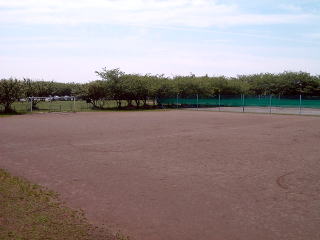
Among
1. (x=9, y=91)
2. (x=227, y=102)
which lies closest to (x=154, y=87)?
(x=227, y=102)

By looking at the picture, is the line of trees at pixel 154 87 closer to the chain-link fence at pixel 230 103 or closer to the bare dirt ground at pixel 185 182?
the chain-link fence at pixel 230 103

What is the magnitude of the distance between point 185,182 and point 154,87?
36151 mm

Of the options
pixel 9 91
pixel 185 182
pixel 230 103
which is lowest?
pixel 185 182

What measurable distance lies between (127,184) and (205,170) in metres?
2.56

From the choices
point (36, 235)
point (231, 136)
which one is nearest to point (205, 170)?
point (36, 235)

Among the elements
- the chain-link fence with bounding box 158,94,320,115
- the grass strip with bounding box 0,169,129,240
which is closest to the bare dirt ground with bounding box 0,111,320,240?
the grass strip with bounding box 0,169,129,240

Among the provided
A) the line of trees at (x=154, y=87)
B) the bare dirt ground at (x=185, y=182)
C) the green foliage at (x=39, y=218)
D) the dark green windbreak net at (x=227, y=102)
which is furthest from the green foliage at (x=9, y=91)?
the green foliage at (x=39, y=218)

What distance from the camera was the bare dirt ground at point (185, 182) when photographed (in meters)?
6.18

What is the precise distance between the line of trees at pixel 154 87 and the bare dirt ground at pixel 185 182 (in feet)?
83.2

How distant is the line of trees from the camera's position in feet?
137

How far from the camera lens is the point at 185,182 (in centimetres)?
900

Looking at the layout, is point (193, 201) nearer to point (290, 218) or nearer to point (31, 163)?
point (290, 218)

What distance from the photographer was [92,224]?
20.1 ft

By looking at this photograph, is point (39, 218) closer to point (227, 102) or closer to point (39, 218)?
point (39, 218)
